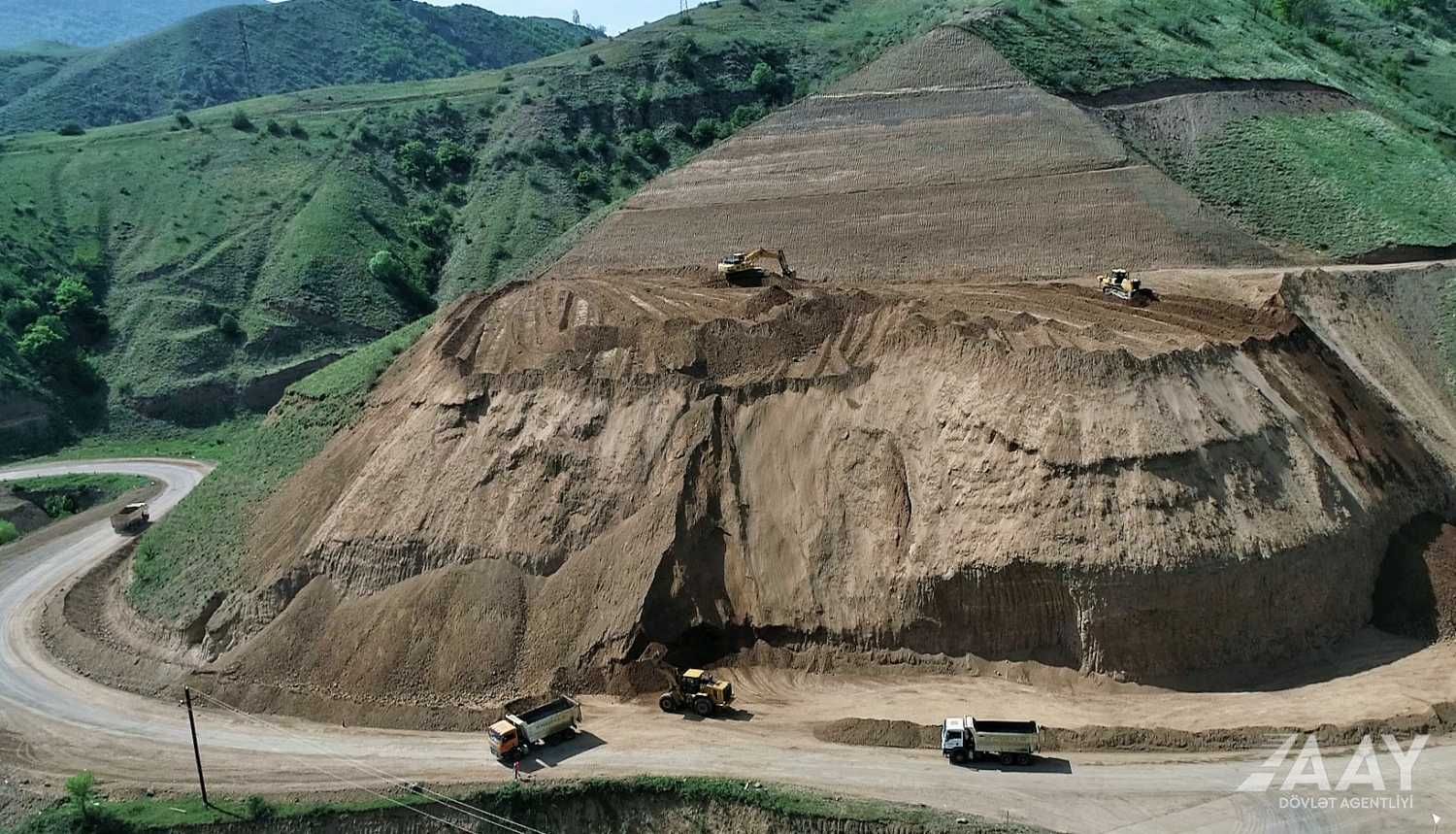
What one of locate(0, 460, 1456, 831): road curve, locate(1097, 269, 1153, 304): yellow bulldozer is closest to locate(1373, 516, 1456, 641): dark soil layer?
locate(0, 460, 1456, 831): road curve

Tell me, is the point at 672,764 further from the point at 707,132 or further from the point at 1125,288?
the point at 707,132

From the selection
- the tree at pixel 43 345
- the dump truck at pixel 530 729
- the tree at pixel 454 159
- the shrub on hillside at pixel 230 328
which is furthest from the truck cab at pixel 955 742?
the tree at pixel 454 159

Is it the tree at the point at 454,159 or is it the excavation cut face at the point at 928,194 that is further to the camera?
the tree at the point at 454,159

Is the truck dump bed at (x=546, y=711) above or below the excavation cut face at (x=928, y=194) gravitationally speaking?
below

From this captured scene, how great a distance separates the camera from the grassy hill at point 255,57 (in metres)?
122

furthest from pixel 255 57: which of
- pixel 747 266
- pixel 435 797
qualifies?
pixel 435 797

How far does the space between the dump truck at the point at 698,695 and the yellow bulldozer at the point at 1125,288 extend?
734 inches

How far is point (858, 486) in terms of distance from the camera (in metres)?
27.8

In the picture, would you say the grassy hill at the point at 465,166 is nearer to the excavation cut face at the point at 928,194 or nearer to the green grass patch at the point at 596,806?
the excavation cut face at the point at 928,194

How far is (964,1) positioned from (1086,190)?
2159cm

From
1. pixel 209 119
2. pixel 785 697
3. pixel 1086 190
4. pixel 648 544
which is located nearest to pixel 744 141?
pixel 1086 190

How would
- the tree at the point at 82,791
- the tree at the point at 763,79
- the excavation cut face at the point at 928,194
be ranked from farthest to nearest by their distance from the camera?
the tree at the point at 763,79, the excavation cut face at the point at 928,194, the tree at the point at 82,791

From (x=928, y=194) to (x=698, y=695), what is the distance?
2477cm

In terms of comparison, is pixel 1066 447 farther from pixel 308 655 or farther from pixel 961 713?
pixel 308 655
